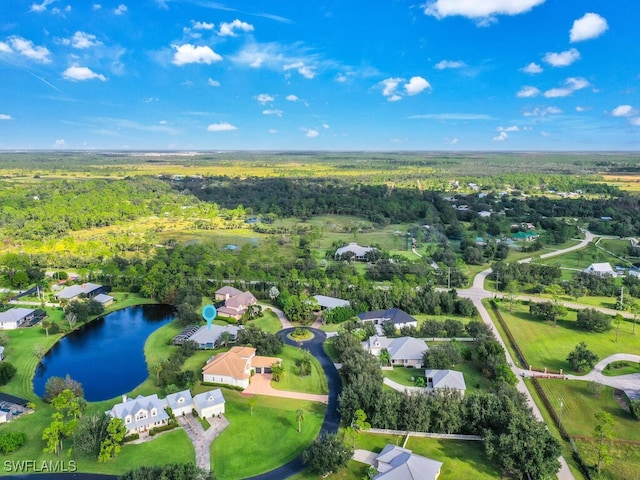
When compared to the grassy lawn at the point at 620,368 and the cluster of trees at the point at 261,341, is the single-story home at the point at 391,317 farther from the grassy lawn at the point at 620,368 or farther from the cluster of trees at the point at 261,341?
Result: the grassy lawn at the point at 620,368

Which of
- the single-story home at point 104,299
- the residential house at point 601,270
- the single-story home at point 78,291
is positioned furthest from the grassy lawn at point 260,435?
the residential house at point 601,270

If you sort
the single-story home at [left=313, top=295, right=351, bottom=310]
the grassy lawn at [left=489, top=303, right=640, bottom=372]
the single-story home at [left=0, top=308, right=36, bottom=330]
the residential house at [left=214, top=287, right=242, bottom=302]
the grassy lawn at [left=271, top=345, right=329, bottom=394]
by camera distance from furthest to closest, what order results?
the residential house at [left=214, top=287, right=242, bottom=302] → the single-story home at [left=313, top=295, right=351, bottom=310] → the single-story home at [left=0, top=308, right=36, bottom=330] → the grassy lawn at [left=489, top=303, right=640, bottom=372] → the grassy lawn at [left=271, top=345, right=329, bottom=394]

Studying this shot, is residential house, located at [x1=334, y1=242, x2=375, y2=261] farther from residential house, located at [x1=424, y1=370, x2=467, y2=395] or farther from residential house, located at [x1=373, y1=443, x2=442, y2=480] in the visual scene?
residential house, located at [x1=373, y1=443, x2=442, y2=480]

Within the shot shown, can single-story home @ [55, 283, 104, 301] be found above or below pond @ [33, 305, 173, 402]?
above

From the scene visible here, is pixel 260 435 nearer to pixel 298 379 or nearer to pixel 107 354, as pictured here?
pixel 298 379

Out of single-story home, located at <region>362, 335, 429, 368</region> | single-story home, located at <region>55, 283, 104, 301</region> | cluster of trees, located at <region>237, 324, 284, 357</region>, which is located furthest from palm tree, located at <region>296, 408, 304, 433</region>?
single-story home, located at <region>55, 283, 104, 301</region>

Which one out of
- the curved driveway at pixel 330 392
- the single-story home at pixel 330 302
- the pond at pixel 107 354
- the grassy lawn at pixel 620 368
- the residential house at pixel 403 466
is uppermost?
the residential house at pixel 403 466

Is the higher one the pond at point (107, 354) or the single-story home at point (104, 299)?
the single-story home at point (104, 299)
